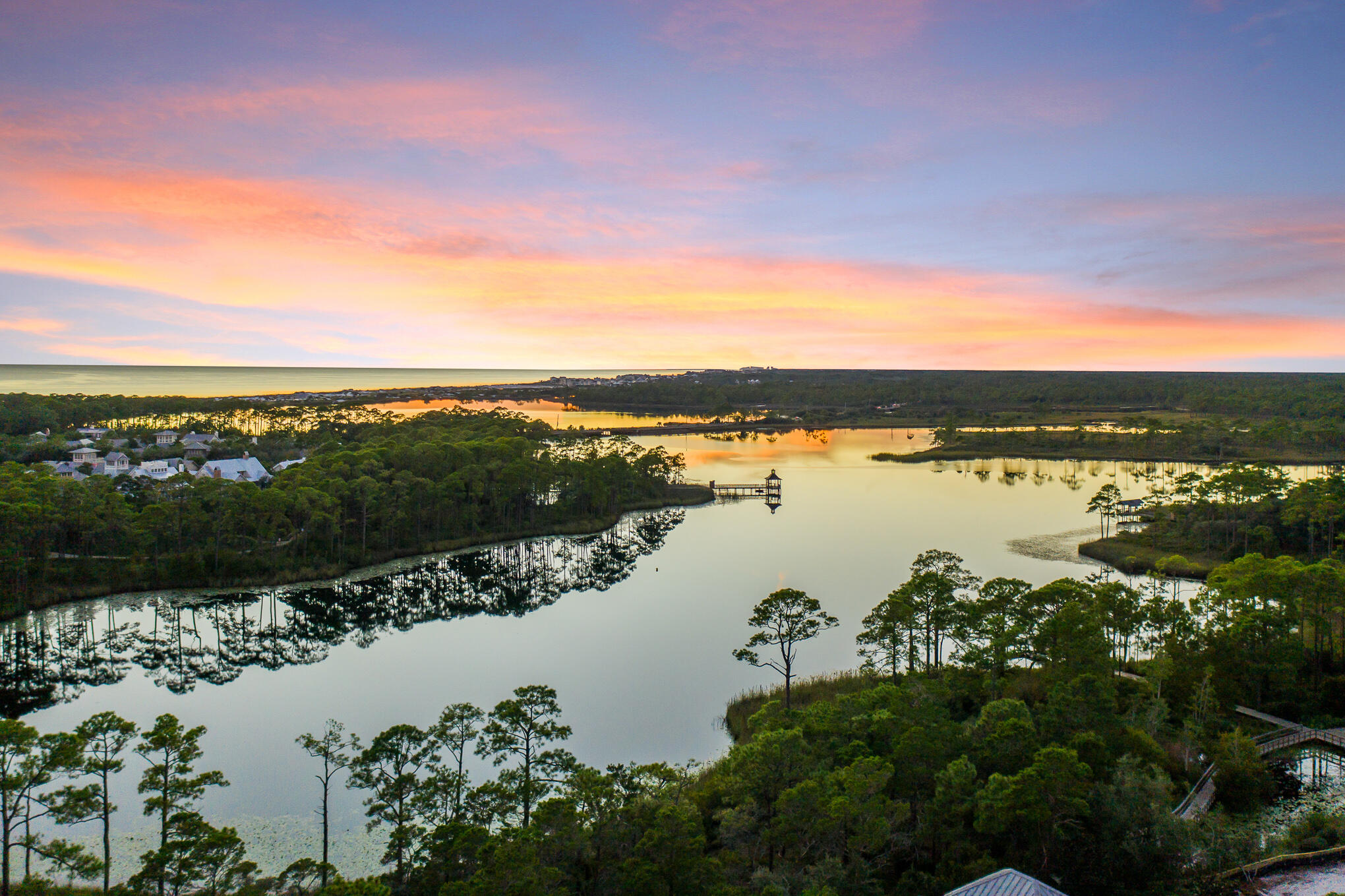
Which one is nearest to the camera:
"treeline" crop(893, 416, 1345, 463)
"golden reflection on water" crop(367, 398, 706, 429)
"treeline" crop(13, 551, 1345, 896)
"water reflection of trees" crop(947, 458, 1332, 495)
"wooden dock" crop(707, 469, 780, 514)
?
"treeline" crop(13, 551, 1345, 896)

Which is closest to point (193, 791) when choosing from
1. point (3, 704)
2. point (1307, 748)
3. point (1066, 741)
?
point (3, 704)

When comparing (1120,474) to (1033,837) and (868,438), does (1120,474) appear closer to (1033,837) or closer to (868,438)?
(868,438)

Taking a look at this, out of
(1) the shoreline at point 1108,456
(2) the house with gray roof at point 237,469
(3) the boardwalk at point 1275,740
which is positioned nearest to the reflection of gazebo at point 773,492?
(1) the shoreline at point 1108,456

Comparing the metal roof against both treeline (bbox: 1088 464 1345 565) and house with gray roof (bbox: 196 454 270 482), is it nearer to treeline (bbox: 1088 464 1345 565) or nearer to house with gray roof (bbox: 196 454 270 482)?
treeline (bbox: 1088 464 1345 565)

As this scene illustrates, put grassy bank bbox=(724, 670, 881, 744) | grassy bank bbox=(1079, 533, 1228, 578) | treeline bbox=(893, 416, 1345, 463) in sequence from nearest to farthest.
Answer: grassy bank bbox=(724, 670, 881, 744)
grassy bank bbox=(1079, 533, 1228, 578)
treeline bbox=(893, 416, 1345, 463)

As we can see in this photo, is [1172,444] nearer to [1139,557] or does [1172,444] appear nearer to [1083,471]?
[1083,471]

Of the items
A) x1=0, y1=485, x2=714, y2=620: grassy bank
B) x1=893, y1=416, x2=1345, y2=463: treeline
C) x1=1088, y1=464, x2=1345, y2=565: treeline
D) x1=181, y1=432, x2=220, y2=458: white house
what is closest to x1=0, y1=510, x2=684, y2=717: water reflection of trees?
x1=0, y1=485, x2=714, y2=620: grassy bank
